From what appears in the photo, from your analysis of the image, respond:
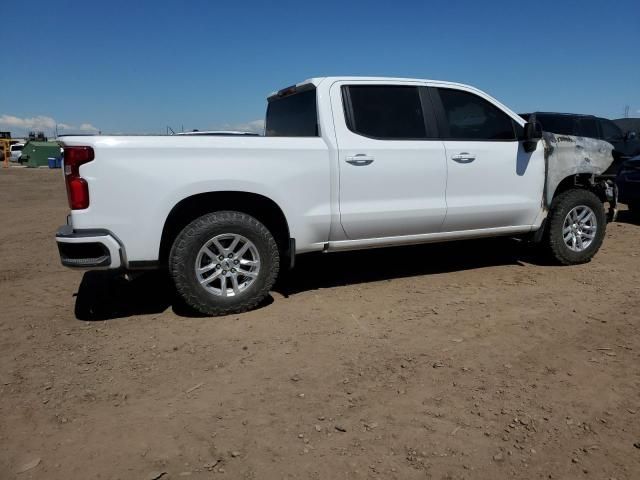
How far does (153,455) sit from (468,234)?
3.85 meters

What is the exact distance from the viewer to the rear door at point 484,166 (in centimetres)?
518

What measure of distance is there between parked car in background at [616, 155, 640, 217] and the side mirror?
5020mm

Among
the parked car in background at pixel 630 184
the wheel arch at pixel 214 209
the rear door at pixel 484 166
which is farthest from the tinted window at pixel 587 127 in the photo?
the wheel arch at pixel 214 209

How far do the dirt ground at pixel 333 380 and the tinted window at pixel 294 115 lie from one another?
158cm

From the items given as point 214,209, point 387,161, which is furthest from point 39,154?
point 387,161

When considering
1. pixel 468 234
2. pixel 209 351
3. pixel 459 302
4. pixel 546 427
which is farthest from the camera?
pixel 468 234

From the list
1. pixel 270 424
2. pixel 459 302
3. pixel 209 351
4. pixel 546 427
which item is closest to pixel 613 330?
pixel 459 302

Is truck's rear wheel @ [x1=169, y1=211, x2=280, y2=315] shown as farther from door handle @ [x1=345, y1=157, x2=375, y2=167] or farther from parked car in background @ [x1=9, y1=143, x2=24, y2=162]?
parked car in background @ [x1=9, y1=143, x2=24, y2=162]

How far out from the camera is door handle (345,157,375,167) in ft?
15.2

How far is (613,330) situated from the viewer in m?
4.03

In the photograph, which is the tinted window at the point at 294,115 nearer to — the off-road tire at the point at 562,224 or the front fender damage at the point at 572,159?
the front fender damage at the point at 572,159

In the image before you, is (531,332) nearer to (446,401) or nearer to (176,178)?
(446,401)

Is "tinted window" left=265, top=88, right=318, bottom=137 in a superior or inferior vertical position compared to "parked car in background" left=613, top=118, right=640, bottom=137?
inferior

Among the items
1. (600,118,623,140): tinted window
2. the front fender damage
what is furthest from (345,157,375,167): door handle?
(600,118,623,140): tinted window
